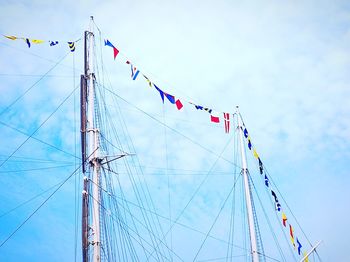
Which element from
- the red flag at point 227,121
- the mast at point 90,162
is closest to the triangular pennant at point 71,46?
the mast at point 90,162

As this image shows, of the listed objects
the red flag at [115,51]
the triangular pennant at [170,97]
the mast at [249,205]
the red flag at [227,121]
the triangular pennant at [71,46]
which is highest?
the triangular pennant at [71,46]

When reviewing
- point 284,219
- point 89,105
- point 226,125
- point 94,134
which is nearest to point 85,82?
point 89,105

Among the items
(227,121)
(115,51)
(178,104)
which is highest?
(115,51)

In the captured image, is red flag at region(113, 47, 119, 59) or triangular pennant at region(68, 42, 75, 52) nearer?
triangular pennant at region(68, 42, 75, 52)

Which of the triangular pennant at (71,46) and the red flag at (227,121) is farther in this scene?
the red flag at (227,121)

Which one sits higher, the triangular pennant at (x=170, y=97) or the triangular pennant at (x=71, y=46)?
the triangular pennant at (x=71, y=46)

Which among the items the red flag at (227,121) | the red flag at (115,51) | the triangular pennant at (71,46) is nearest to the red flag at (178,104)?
the red flag at (227,121)

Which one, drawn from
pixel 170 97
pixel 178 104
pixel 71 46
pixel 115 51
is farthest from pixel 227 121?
pixel 71 46

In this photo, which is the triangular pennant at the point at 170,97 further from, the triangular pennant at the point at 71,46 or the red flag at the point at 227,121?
the triangular pennant at the point at 71,46

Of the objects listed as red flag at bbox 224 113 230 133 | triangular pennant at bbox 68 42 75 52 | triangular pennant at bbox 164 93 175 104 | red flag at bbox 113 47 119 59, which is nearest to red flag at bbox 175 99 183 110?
triangular pennant at bbox 164 93 175 104

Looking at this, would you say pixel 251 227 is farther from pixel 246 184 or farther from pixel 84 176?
pixel 84 176

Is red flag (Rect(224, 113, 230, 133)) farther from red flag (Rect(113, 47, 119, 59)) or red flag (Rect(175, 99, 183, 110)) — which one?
red flag (Rect(113, 47, 119, 59))

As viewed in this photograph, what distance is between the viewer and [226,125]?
2802 centimetres

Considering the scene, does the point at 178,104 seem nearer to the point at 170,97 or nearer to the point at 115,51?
the point at 170,97
